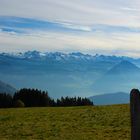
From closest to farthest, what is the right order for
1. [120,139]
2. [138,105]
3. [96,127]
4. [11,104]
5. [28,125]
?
[138,105]
[120,139]
[96,127]
[28,125]
[11,104]

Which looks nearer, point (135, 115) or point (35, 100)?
point (135, 115)

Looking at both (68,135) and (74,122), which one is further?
(74,122)

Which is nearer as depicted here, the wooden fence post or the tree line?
the wooden fence post

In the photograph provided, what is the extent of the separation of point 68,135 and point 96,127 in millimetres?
3886

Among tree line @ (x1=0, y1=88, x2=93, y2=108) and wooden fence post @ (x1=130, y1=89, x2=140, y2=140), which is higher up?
tree line @ (x1=0, y1=88, x2=93, y2=108)

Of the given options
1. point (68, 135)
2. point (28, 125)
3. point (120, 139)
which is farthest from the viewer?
point (28, 125)

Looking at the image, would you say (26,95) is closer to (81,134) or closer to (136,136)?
(81,134)

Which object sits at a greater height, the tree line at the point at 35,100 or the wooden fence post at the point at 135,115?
the tree line at the point at 35,100

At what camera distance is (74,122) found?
3188cm

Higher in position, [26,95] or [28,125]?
[26,95]

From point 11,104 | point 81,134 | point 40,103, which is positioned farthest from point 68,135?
point 40,103

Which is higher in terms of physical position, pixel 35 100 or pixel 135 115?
pixel 35 100

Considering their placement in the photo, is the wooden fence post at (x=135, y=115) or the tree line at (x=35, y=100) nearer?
the wooden fence post at (x=135, y=115)

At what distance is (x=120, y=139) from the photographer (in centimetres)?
2294
